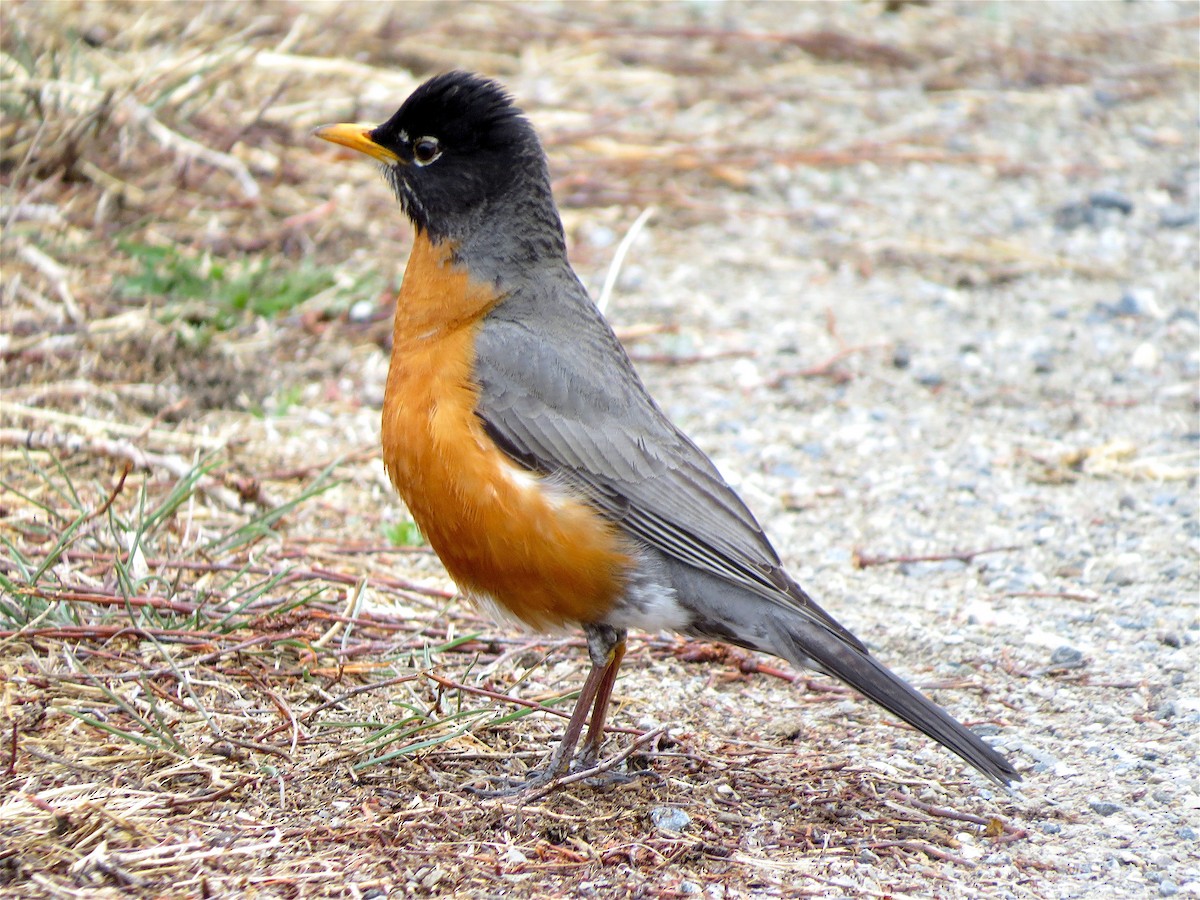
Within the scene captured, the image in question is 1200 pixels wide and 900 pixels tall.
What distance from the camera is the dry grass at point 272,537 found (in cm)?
329

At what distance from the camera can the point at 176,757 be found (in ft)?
11.3

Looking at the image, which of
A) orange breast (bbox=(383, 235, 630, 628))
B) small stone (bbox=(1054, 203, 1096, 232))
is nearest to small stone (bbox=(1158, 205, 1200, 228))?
small stone (bbox=(1054, 203, 1096, 232))

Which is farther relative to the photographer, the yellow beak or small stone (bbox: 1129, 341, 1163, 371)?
small stone (bbox: 1129, 341, 1163, 371)

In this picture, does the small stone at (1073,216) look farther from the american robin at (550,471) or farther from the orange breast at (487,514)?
the orange breast at (487,514)

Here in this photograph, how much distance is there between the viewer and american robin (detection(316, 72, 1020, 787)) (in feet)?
12.3

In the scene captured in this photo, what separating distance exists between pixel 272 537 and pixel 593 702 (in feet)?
4.24

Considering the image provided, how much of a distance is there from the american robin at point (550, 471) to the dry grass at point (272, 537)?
11.3 inches

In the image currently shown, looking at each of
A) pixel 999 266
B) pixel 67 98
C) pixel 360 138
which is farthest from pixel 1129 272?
pixel 67 98

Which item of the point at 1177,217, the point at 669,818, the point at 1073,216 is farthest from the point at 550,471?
the point at 1177,217

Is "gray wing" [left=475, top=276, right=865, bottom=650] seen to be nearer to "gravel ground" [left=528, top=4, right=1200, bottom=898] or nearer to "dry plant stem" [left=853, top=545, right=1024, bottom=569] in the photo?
"gravel ground" [left=528, top=4, right=1200, bottom=898]

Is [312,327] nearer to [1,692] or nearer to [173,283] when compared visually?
[173,283]

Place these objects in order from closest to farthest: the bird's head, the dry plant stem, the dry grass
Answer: the dry grass, the bird's head, the dry plant stem

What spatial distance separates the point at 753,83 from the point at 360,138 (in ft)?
17.6

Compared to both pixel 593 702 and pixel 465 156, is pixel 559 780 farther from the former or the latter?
pixel 465 156
